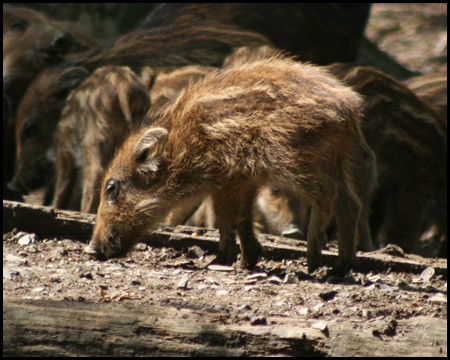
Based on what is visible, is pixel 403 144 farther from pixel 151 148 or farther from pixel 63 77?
pixel 63 77

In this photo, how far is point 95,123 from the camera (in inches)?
277

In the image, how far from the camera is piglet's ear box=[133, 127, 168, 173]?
518cm

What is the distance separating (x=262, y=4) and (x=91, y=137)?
9.63 ft

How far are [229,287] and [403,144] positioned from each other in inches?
112

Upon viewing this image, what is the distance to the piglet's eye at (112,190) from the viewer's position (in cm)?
534

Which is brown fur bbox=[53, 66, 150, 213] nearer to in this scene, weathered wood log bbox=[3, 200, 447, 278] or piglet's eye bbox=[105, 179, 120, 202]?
weathered wood log bbox=[3, 200, 447, 278]

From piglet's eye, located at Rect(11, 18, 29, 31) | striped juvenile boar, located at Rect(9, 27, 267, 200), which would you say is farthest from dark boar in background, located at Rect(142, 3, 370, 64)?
piglet's eye, located at Rect(11, 18, 29, 31)

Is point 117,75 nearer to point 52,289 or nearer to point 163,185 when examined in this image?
point 163,185

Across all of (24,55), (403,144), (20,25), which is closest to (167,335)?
(403,144)

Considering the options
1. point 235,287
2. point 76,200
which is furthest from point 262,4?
point 235,287

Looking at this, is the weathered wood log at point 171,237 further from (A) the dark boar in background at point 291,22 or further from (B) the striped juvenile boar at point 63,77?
(A) the dark boar in background at point 291,22

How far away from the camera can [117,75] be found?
705 centimetres

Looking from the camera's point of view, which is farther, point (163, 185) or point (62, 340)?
point (163, 185)

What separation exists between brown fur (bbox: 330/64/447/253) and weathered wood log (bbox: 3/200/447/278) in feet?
4.63
